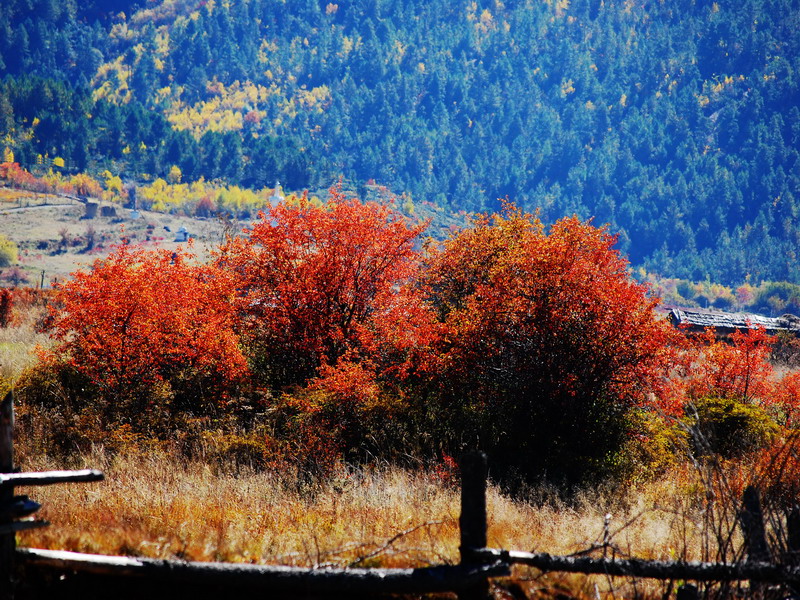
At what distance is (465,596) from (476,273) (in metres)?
17.3

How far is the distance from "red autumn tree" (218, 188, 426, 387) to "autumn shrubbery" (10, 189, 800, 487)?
56mm

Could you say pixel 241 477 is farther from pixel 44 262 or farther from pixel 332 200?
pixel 44 262

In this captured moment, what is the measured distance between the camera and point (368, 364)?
19219mm

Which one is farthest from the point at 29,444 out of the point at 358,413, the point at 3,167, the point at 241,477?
the point at 3,167

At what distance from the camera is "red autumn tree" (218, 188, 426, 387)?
20.5 meters

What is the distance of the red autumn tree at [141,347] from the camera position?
59.7 feet

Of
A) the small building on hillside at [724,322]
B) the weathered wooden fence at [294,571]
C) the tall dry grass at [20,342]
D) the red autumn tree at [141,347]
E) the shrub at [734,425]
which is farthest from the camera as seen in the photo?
the small building on hillside at [724,322]

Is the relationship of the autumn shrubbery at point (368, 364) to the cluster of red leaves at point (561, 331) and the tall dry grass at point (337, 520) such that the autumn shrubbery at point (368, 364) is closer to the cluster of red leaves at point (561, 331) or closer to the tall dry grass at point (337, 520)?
the cluster of red leaves at point (561, 331)

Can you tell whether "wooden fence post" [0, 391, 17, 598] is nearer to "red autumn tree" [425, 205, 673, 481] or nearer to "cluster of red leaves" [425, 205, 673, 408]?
"red autumn tree" [425, 205, 673, 481]

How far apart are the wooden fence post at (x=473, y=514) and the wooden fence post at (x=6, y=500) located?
3.81 meters

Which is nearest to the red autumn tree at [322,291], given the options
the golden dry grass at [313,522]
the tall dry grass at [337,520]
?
the tall dry grass at [337,520]

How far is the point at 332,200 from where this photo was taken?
77.9ft

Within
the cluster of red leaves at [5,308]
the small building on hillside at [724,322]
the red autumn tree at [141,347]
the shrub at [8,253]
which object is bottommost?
the red autumn tree at [141,347]

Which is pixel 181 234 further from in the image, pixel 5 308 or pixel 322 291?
pixel 322 291
